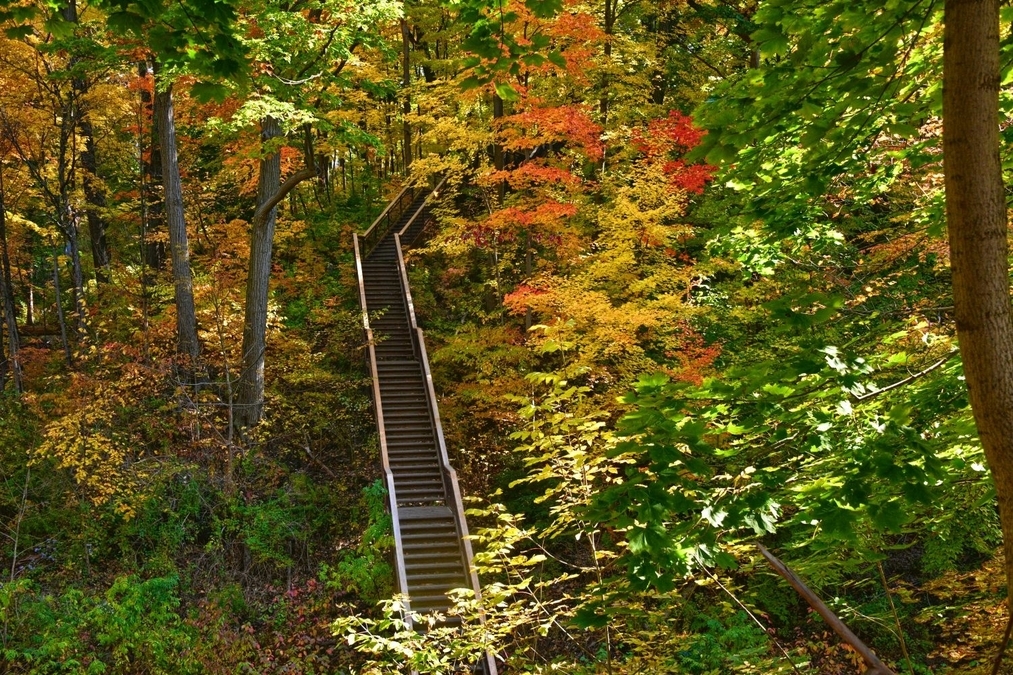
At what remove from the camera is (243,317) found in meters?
15.2

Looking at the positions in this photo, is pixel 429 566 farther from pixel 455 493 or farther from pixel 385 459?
pixel 385 459

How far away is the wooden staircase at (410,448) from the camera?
10.9 m

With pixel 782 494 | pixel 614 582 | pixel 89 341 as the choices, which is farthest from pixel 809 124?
pixel 89 341

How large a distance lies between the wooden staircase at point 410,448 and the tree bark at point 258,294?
7.27 feet

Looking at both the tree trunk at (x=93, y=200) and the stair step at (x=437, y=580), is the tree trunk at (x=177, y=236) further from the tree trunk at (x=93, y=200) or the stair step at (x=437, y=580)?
the stair step at (x=437, y=580)

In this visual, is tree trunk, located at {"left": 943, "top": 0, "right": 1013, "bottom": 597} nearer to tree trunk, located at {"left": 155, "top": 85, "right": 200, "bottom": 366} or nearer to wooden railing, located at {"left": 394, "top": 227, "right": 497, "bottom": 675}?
wooden railing, located at {"left": 394, "top": 227, "right": 497, "bottom": 675}

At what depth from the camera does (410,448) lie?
1361 centimetres

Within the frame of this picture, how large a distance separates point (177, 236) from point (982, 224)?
14.1 m

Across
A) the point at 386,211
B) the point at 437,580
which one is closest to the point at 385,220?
the point at 386,211

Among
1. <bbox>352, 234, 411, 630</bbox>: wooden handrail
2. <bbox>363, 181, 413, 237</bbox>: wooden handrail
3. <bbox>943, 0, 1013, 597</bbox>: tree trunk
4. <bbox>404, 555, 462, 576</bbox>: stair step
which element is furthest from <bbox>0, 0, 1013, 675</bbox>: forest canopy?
<bbox>363, 181, 413, 237</bbox>: wooden handrail

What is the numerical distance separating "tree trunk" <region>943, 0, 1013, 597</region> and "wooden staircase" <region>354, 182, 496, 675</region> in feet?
20.0

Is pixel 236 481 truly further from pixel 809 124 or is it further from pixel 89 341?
pixel 809 124

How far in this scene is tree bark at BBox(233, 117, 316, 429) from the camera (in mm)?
13668

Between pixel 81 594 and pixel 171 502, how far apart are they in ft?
7.42
